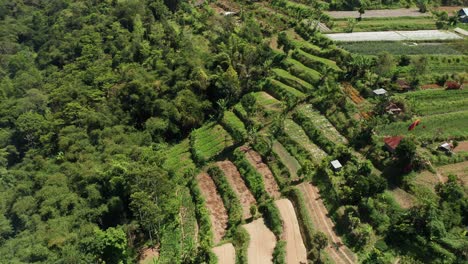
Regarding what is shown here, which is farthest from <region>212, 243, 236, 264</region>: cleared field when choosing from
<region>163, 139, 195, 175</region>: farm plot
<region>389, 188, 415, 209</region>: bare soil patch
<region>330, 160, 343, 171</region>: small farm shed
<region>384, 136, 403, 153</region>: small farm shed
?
<region>384, 136, 403, 153</region>: small farm shed

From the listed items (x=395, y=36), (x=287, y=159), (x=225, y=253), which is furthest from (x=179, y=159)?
(x=395, y=36)

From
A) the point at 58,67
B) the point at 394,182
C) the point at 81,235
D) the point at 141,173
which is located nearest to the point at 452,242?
the point at 394,182

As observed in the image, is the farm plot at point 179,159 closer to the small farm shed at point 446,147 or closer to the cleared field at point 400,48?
the small farm shed at point 446,147

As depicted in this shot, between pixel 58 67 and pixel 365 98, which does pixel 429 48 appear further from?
pixel 58 67

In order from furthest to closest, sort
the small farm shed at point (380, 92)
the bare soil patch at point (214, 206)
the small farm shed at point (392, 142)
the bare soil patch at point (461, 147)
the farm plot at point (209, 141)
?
the farm plot at point (209, 141) → the small farm shed at point (380, 92) → the bare soil patch at point (461, 147) → the small farm shed at point (392, 142) → the bare soil patch at point (214, 206)

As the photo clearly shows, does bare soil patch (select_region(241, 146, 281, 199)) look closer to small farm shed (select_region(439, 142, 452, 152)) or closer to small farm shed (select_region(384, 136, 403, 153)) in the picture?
small farm shed (select_region(384, 136, 403, 153))

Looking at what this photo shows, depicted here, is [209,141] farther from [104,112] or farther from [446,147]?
[446,147]

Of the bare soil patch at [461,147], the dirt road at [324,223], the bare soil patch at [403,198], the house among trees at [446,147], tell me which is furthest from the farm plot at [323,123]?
the bare soil patch at [461,147]
